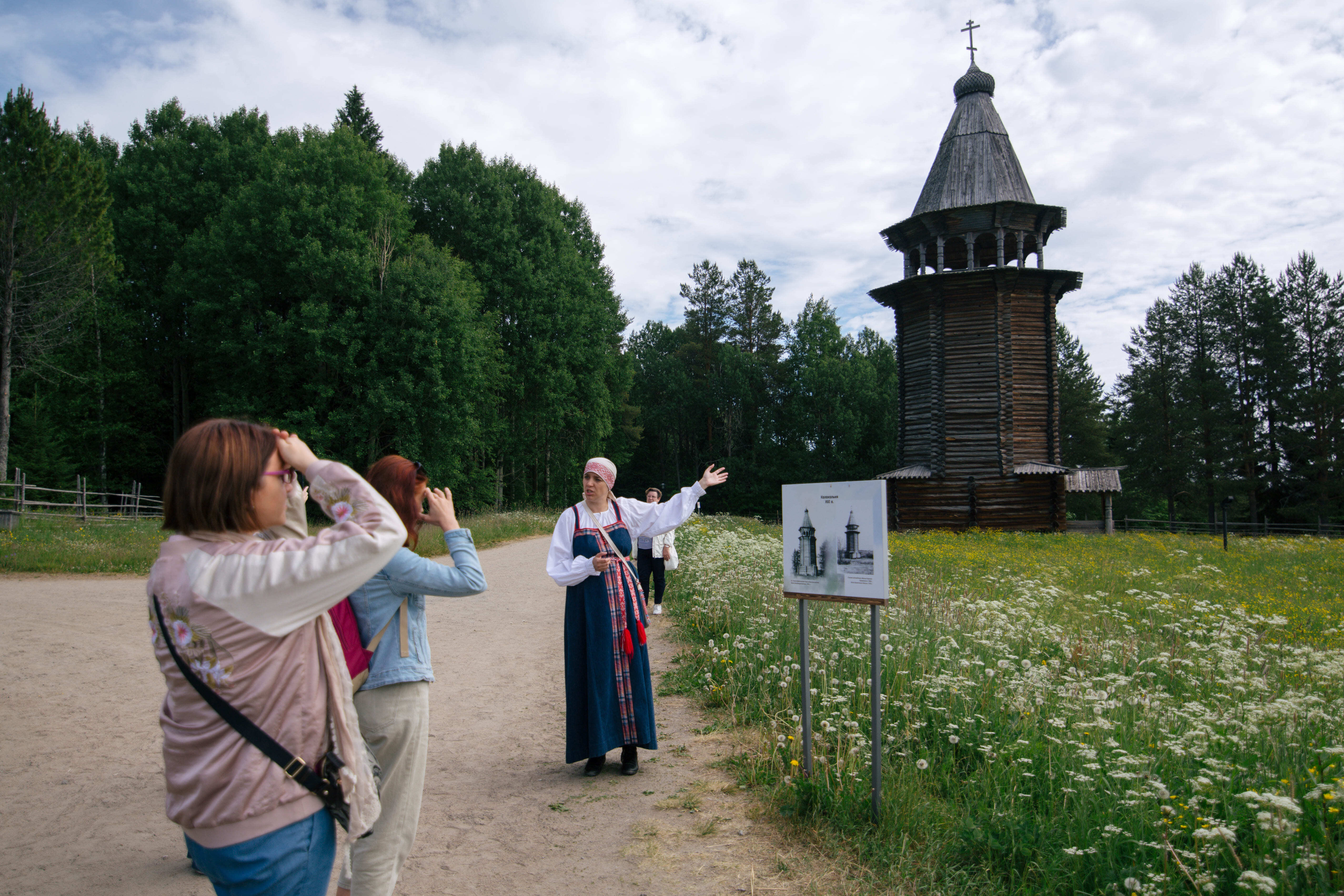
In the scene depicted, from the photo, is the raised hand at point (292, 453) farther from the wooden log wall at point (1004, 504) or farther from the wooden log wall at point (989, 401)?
the wooden log wall at point (989, 401)

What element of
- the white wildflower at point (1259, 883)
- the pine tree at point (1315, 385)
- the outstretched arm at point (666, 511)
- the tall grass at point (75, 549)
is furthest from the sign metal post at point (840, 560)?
the pine tree at point (1315, 385)

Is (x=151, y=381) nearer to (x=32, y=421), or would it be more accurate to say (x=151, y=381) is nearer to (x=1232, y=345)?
(x=32, y=421)

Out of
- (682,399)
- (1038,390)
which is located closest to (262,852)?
(1038,390)

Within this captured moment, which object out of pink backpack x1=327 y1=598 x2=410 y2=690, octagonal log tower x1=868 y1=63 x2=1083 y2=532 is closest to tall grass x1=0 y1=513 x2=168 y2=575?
pink backpack x1=327 y1=598 x2=410 y2=690

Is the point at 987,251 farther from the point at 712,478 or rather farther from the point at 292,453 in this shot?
the point at 292,453

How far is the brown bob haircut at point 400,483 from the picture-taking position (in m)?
3.13

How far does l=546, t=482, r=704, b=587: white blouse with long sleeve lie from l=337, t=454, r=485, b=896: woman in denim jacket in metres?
1.91

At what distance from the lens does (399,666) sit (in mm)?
3145

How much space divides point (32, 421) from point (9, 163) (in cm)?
1016

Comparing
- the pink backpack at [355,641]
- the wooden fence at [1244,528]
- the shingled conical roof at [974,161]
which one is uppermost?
the shingled conical roof at [974,161]

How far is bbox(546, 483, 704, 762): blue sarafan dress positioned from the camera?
520cm

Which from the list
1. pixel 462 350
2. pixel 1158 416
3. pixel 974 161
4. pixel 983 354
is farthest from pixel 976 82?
pixel 1158 416

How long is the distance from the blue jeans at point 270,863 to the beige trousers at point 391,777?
3.63 ft

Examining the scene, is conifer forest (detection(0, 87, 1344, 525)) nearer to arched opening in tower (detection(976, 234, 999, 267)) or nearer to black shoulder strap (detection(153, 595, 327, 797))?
arched opening in tower (detection(976, 234, 999, 267))
